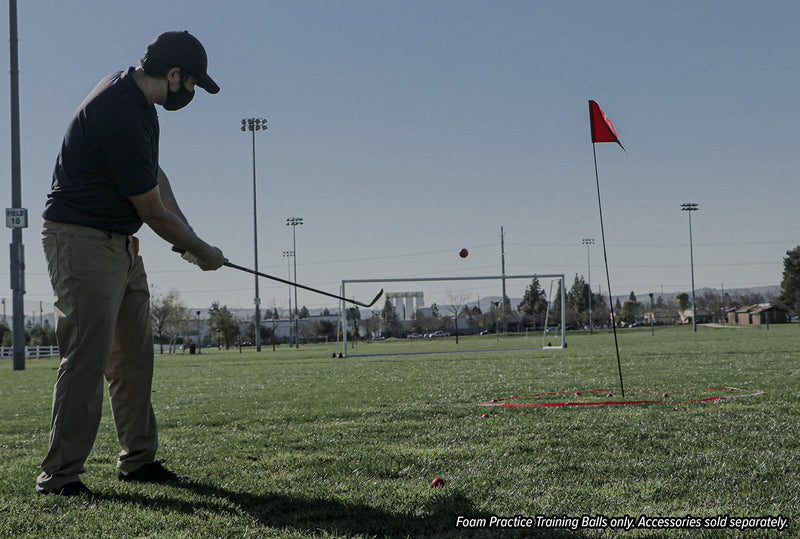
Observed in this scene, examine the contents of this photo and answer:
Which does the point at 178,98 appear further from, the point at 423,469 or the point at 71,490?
the point at 423,469

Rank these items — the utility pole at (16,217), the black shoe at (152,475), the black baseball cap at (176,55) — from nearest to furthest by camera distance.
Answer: the black baseball cap at (176,55) → the black shoe at (152,475) → the utility pole at (16,217)

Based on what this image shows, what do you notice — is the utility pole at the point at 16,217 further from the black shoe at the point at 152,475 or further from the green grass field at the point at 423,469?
the black shoe at the point at 152,475

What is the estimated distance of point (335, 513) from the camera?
2928mm

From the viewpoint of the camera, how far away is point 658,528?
2.63 meters

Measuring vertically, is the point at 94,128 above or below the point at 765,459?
above

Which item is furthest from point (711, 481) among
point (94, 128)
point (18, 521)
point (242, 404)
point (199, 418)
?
point (242, 404)

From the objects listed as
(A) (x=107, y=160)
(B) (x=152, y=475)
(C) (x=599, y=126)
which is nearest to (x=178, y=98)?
(A) (x=107, y=160)

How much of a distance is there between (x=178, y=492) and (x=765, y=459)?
3102mm

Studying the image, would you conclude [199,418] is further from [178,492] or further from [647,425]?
[647,425]

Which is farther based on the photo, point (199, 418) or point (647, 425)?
point (199, 418)

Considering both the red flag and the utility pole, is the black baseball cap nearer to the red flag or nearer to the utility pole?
the red flag

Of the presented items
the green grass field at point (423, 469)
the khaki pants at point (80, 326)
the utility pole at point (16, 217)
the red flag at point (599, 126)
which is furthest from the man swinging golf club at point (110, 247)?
the utility pole at point (16, 217)

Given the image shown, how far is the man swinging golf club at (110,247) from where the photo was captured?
3.34 meters

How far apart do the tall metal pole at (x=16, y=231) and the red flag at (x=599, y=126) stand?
1685 cm
